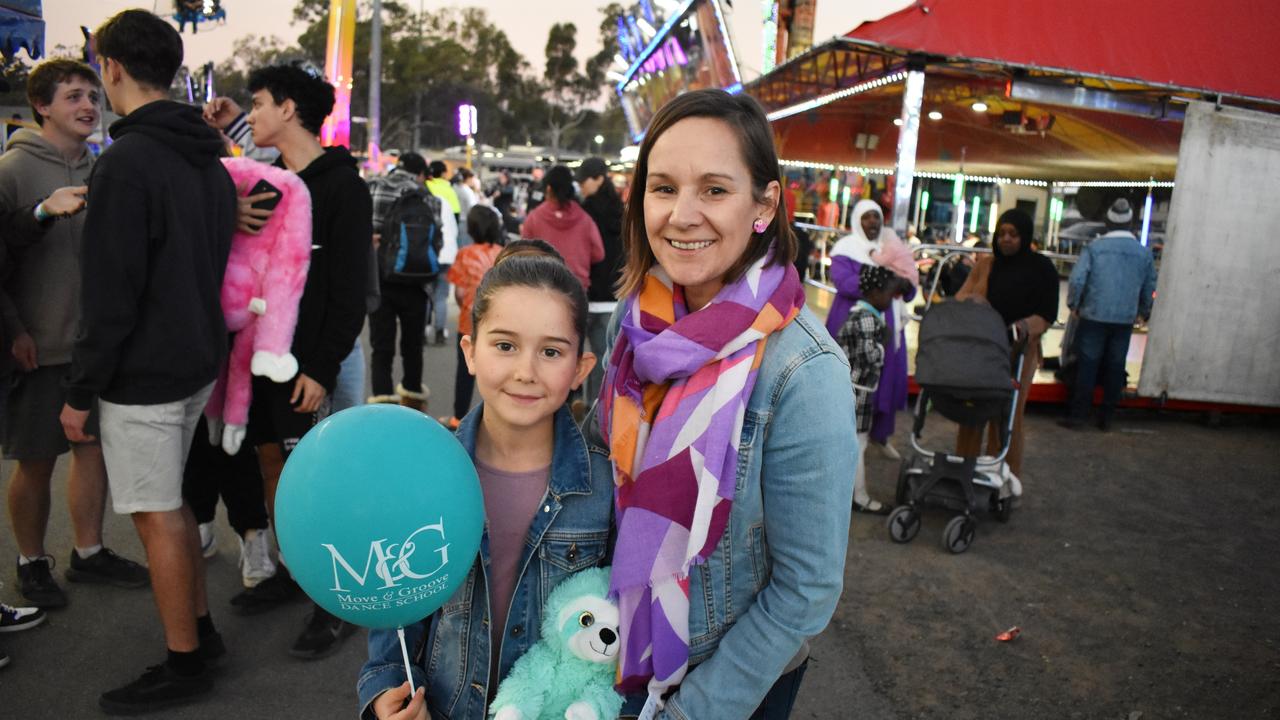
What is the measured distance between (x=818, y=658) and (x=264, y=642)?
239 centimetres

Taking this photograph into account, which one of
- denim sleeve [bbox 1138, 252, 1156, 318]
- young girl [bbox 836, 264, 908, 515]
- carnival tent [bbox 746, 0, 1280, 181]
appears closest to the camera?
young girl [bbox 836, 264, 908, 515]

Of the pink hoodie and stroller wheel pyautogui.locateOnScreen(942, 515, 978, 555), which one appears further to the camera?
the pink hoodie

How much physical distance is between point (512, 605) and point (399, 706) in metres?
0.29

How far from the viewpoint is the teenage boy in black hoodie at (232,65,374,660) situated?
3.37 meters

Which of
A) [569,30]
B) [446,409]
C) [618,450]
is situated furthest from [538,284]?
[569,30]

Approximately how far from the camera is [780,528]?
1.52m

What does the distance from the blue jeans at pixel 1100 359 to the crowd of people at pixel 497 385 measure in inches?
91.1

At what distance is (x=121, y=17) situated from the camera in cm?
277

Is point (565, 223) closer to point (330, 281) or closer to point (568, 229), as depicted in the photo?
point (568, 229)

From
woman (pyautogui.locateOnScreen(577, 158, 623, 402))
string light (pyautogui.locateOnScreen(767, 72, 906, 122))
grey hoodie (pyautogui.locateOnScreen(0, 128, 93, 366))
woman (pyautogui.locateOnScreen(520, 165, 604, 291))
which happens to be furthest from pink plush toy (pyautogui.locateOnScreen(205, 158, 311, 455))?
woman (pyautogui.locateOnScreen(577, 158, 623, 402))

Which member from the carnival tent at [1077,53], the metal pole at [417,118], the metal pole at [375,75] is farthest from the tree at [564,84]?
the carnival tent at [1077,53]

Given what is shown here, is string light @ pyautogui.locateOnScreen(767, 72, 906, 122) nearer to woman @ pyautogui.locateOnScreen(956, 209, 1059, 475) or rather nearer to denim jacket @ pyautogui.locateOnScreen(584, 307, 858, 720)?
woman @ pyautogui.locateOnScreen(956, 209, 1059, 475)

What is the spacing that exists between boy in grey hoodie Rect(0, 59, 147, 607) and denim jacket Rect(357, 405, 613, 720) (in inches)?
104

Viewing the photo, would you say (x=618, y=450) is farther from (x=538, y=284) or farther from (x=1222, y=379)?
(x=1222, y=379)
